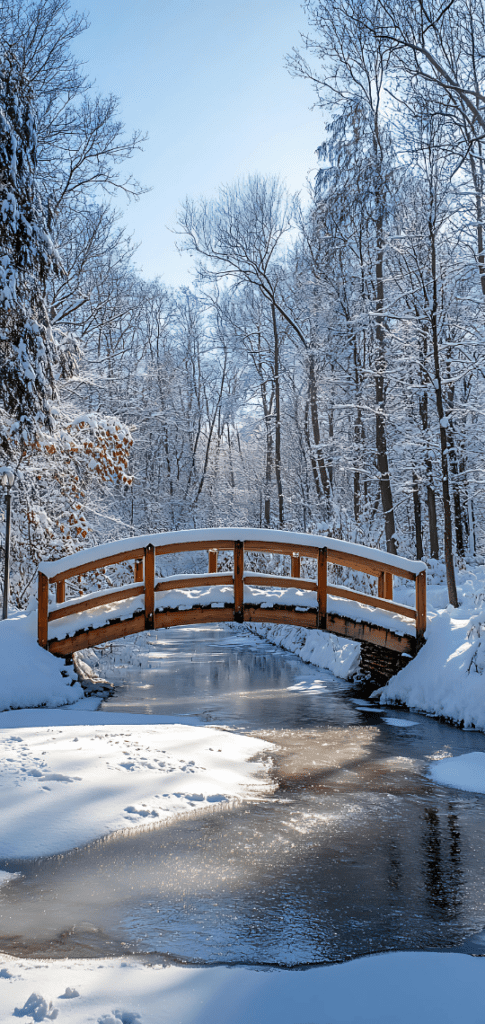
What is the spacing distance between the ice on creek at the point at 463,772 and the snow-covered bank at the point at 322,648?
5.49 meters

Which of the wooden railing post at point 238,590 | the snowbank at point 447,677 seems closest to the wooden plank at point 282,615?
the wooden railing post at point 238,590

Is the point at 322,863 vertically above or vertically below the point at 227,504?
below

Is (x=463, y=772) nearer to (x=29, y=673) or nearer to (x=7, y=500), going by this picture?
(x=29, y=673)

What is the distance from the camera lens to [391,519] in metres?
17.2

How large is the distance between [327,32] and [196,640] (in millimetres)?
14397

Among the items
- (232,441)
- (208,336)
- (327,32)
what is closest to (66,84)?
(327,32)

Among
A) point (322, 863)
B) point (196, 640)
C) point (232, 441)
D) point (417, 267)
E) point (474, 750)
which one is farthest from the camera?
point (232, 441)

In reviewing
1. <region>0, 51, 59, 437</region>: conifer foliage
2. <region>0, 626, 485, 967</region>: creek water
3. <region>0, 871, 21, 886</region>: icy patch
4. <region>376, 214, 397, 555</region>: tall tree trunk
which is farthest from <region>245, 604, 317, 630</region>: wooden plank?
<region>376, 214, 397, 555</region>: tall tree trunk

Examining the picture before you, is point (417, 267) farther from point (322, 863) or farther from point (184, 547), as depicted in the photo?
point (322, 863)

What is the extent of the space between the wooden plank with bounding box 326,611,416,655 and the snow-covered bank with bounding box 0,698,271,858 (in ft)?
9.67

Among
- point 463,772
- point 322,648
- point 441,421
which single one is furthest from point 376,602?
point 441,421

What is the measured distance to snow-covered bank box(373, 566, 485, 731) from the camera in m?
9.09

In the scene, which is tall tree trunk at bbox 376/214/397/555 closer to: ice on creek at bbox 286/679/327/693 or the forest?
the forest

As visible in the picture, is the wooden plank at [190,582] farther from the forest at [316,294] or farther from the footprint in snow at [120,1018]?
the footprint in snow at [120,1018]
